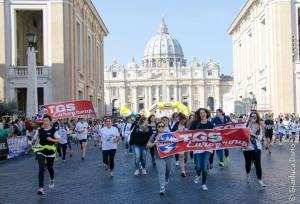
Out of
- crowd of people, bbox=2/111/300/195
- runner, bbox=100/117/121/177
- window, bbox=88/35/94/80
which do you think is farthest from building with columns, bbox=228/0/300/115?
runner, bbox=100/117/121/177

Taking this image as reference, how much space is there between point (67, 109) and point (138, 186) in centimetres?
1009

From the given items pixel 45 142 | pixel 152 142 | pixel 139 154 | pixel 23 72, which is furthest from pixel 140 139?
pixel 23 72

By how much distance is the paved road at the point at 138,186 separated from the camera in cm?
934

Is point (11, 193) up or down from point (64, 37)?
down

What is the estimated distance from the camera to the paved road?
9.34m

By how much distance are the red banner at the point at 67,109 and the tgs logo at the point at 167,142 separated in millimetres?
10460

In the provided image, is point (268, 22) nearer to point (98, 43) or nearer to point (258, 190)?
point (98, 43)

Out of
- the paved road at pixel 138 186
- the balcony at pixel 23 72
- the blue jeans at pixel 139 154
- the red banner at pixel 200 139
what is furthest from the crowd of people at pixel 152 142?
the balcony at pixel 23 72

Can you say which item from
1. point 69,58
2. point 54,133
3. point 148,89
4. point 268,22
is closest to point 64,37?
point 69,58

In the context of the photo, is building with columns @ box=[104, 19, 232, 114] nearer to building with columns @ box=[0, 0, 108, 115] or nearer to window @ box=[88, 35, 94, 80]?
window @ box=[88, 35, 94, 80]

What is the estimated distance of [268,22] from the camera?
36719 mm

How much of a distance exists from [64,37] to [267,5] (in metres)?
15.2

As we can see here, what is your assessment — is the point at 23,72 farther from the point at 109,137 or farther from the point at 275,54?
the point at 109,137

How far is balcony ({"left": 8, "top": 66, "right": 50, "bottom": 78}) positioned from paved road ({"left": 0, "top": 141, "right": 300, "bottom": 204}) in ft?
55.9
